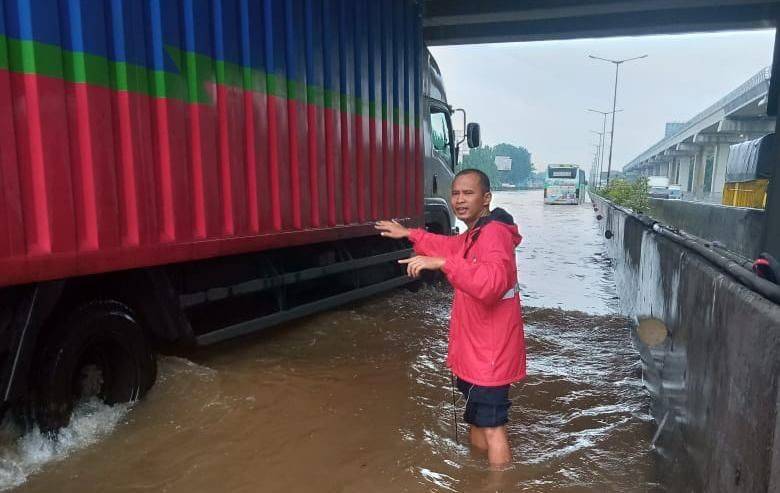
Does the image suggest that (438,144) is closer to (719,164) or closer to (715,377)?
(715,377)

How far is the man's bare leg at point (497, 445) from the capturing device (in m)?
2.66

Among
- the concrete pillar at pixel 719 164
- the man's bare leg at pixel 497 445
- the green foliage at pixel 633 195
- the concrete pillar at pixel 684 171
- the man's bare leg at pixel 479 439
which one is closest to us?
the man's bare leg at pixel 497 445

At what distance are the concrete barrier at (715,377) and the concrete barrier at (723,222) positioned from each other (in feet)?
8.57

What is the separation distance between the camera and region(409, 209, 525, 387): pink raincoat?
2249 mm

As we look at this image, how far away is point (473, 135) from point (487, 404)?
603cm

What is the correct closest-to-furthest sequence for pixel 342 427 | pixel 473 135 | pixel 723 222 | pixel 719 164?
pixel 342 427 < pixel 473 135 < pixel 723 222 < pixel 719 164

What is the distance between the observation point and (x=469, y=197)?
8.38ft

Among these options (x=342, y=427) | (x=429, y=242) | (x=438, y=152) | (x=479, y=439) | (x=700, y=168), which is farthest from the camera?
(x=700, y=168)

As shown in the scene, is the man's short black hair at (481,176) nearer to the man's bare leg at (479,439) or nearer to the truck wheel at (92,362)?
the man's bare leg at (479,439)

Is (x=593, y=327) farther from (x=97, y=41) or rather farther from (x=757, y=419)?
(x=97, y=41)

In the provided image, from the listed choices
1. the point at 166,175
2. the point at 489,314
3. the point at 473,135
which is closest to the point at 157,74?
the point at 166,175

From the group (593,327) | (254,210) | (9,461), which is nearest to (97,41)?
(254,210)

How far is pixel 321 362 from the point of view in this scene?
181 inches

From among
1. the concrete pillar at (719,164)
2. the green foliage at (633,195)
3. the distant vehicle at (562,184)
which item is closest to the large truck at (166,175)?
the green foliage at (633,195)
